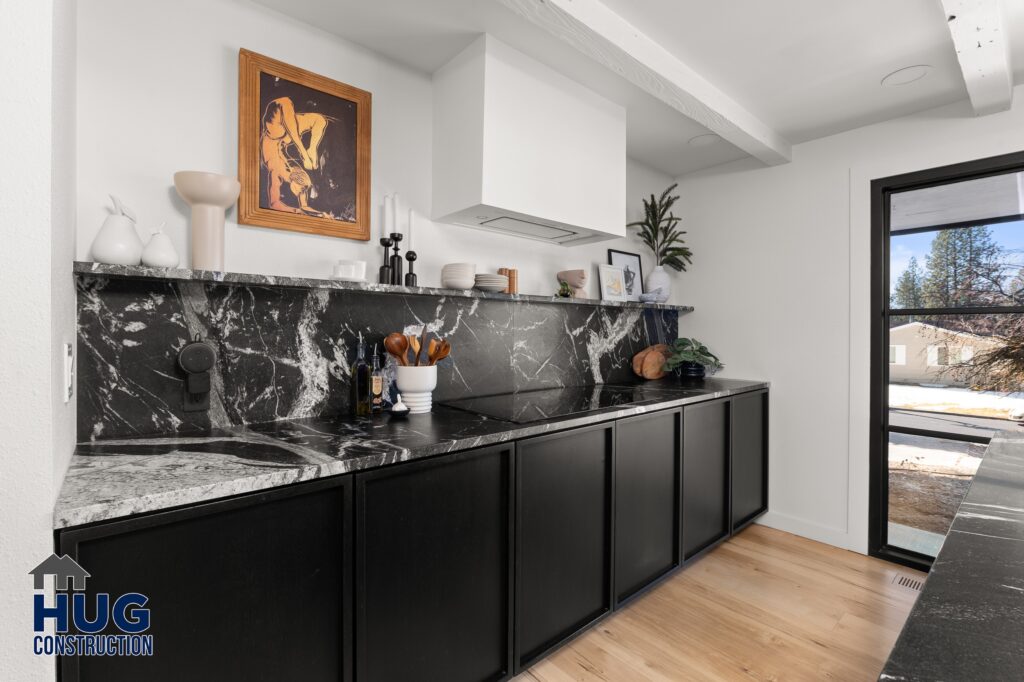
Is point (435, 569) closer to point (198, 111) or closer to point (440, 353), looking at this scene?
point (440, 353)

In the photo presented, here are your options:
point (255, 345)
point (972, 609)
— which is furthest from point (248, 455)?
point (972, 609)

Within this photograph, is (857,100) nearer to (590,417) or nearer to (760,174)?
(760,174)

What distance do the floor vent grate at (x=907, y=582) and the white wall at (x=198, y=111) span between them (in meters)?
2.87

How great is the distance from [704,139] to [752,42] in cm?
98

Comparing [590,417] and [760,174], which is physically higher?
[760,174]

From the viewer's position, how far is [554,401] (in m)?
2.33

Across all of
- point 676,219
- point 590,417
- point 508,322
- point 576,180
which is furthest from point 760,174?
point 590,417

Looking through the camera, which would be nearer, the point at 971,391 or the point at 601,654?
the point at 601,654

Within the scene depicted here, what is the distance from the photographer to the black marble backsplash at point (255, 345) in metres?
1.53

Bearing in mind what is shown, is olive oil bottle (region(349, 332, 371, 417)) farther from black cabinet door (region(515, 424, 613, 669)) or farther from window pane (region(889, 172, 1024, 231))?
window pane (region(889, 172, 1024, 231))

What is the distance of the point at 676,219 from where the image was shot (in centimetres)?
359

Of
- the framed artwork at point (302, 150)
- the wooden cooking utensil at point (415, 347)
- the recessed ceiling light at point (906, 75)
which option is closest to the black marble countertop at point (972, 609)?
the wooden cooking utensil at point (415, 347)

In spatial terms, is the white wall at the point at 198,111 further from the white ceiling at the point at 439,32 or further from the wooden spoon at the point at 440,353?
the wooden spoon at the point at 440,353

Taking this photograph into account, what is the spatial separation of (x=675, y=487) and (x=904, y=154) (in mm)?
2273
